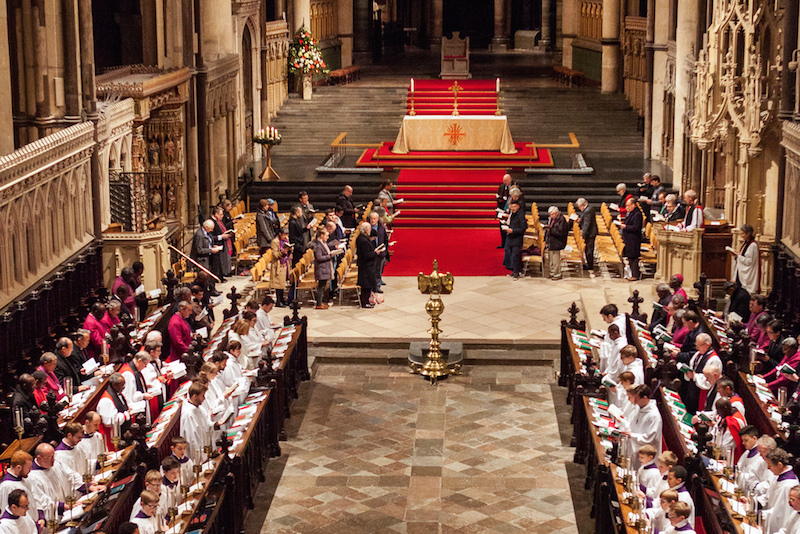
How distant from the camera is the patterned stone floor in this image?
36.6ft

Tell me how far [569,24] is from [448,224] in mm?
13806

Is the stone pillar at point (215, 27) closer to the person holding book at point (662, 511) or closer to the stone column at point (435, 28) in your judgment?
the person holding book at point (662, 511)

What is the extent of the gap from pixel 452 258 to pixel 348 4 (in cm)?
1610

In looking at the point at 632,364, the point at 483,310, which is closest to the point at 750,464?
the point at 632,364

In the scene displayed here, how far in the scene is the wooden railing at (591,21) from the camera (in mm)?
33531

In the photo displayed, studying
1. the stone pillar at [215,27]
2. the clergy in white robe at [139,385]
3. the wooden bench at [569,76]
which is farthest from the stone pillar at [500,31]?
the clergy in white robe at [139,385]

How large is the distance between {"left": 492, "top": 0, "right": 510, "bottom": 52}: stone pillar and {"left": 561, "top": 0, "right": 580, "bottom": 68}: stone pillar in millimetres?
6547

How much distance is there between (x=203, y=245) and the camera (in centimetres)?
1864

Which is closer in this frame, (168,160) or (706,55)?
(706,55)

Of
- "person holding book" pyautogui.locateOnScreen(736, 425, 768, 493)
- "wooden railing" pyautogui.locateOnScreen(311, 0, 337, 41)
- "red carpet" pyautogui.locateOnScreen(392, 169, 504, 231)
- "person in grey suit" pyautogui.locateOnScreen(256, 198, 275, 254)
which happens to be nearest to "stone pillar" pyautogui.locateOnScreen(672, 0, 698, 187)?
"red carpet" pyautogui.locateOnScreen(392, 169, 504, 231)

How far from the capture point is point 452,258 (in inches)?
843

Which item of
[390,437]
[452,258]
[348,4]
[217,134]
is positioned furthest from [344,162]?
[390,437]

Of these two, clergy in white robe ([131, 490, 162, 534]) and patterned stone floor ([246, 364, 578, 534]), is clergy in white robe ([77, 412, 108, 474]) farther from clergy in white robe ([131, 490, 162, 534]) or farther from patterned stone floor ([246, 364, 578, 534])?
patterned stone floor ([246, 364, 578, 534])

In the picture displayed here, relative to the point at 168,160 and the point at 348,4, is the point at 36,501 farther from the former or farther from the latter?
the point at 348,4
